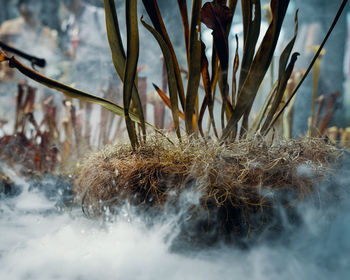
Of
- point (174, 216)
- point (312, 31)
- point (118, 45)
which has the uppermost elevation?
point (312, 31)

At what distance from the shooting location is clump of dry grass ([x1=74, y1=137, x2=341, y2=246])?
1.07 ft

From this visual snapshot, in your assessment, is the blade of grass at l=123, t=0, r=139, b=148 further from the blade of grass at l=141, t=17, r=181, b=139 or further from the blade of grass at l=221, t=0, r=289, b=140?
the blade of grass at l=221, t=0, r=289, b=140

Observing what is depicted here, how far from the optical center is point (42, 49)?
180 centimetres

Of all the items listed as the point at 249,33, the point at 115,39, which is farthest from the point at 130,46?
the point at 249,33

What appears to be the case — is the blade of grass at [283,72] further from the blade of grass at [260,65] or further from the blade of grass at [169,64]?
the blade of grass at [169,64]

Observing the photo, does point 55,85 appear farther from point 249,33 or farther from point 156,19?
point 249,33

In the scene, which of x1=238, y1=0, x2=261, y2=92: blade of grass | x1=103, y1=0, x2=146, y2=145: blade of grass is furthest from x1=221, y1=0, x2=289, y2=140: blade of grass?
x1=103, y1=0, x2=146, y2=145: blade of grass

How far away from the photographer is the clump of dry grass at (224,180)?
0.33 meters

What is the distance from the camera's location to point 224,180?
332mm

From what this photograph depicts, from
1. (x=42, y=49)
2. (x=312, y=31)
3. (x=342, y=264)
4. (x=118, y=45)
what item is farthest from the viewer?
(x=42, y=49)

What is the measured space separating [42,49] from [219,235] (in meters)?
1.89

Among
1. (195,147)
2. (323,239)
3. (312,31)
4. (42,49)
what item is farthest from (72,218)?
(42,49)

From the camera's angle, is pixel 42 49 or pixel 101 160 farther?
pixel 42 49

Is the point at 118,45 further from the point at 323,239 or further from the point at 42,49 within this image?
the point at 42,49
